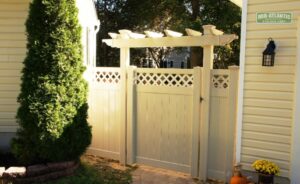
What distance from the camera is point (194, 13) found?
15.2m

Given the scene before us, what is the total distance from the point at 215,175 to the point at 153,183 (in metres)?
0.97

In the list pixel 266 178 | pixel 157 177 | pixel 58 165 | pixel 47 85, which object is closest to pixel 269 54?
pixel 266 178

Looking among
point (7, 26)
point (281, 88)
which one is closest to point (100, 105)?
point (7, 26)

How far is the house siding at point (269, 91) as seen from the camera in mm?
4414

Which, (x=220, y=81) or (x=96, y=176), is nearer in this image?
(x=220, y=81)

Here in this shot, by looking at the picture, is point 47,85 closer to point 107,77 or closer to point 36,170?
point 36,170

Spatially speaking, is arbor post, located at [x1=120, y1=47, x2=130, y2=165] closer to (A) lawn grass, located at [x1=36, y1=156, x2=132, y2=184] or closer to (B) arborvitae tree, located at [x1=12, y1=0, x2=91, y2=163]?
(A) lawn grass, located at [x1=36, y1=156, x2=132, y2=184]

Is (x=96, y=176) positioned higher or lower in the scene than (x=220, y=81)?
lower

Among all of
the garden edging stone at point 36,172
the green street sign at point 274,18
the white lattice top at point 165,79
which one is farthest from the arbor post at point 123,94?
the green street sign at point 274,18

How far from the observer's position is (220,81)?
199 inches

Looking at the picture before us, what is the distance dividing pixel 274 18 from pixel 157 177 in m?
2.97

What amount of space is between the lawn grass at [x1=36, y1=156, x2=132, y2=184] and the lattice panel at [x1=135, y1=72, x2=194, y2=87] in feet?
5.10

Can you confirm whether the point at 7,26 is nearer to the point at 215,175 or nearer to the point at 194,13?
Answer: the point at 215,175

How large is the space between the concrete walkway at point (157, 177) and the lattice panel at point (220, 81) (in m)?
1.54
